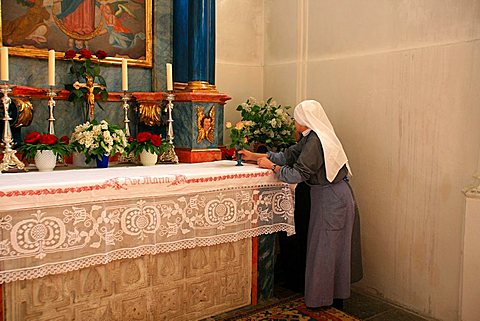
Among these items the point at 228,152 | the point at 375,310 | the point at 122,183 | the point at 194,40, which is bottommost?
the point at 375,310

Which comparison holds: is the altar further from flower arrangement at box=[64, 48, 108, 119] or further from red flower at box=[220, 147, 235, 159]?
flower arrangement at box=[64, 48, 108, 119]

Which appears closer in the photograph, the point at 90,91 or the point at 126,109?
the point at 90,91

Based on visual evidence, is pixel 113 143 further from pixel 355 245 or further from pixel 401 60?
pixel 401 60

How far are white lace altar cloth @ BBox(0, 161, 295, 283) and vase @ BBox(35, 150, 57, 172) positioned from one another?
20 centimetres

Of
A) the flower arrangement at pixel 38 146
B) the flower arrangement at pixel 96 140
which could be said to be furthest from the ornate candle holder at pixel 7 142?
the flower arrangement at pixel 96 140

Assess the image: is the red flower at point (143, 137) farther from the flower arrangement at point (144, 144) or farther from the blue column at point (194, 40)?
the blue column at point (194, 40)

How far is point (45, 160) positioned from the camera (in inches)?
153

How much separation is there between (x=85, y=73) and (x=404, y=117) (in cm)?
279

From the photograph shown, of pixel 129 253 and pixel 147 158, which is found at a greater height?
pixel 147 158

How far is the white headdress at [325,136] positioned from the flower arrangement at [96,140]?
148 cm

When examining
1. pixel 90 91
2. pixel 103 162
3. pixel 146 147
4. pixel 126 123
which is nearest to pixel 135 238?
pixel 103 162

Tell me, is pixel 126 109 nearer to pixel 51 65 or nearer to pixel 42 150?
pixel 51 65

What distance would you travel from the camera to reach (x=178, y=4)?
16.4 ft

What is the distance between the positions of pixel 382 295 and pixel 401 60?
2.18 meters
